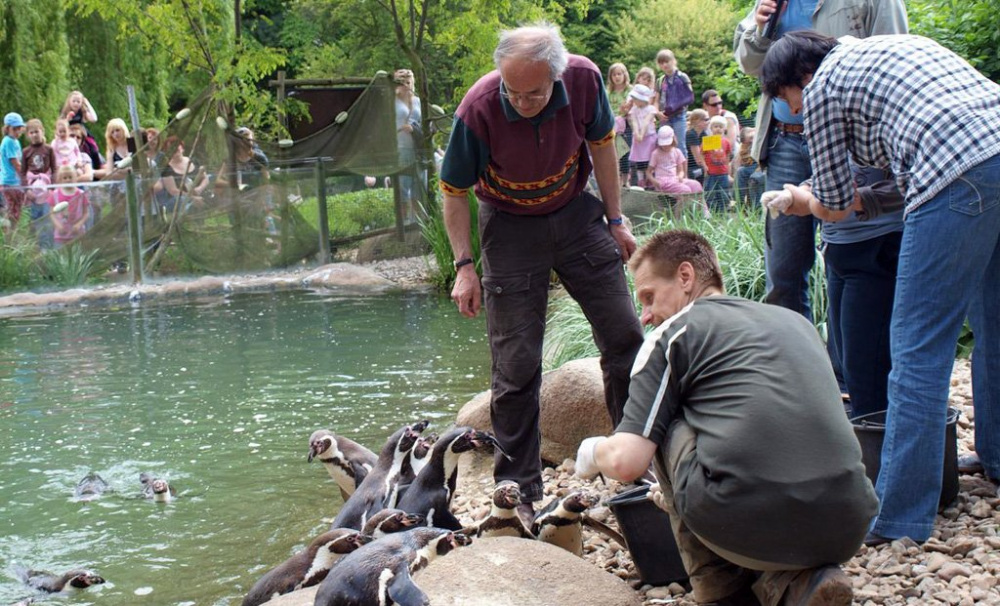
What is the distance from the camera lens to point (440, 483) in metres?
5.02

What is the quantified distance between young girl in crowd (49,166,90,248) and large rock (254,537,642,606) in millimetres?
13597

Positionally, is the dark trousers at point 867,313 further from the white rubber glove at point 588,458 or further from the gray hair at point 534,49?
the white rubber glove at point 588,458

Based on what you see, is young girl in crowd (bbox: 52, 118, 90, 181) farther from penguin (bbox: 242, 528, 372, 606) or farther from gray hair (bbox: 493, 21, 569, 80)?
gray hair (bbox: 493, 21, 569, 80)

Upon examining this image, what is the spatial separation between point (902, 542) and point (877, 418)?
2.77ft

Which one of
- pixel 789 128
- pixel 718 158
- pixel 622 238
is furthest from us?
pixel 718 158

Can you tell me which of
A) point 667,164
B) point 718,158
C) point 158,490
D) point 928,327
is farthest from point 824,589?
point 667,164

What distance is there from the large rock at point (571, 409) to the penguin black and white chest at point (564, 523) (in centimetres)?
161

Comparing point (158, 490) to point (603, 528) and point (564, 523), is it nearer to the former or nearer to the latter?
point (564, 523)

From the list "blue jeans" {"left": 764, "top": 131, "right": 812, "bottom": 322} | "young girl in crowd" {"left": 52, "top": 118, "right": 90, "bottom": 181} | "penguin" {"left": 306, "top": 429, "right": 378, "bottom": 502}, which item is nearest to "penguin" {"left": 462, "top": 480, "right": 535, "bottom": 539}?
"penguin" {"left": 306, "top": 429, "right": 378, "bottom": 502}

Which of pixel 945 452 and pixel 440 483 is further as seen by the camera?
pixel 440 483

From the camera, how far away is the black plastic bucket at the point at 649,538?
4.09m

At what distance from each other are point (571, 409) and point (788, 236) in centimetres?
153

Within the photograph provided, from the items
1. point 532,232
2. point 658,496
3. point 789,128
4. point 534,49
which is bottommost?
point 658,496

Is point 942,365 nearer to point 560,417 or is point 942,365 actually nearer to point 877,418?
point 877,418
